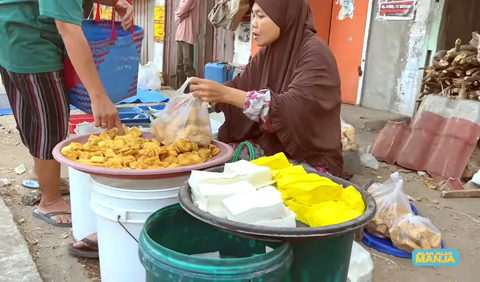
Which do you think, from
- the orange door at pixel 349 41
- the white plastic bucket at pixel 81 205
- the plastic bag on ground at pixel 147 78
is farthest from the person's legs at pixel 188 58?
the white plastic bucket at pixel 81 205

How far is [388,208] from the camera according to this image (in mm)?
2801

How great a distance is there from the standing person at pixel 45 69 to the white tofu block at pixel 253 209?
3.48 ft

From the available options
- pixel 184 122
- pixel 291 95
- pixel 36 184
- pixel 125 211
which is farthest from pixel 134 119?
pixel 125 211

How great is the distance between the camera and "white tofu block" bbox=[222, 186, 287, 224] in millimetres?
1370

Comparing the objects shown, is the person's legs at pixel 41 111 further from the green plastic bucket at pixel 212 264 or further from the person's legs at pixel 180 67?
the person's legs at pixel 180 67

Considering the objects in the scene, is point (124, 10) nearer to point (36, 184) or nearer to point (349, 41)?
point (36, 184)

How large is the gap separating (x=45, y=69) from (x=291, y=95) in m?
1.39

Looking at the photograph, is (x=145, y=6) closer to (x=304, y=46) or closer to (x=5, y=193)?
(x=5, y=193)

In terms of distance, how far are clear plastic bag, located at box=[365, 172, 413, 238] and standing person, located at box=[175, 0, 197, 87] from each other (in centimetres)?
625

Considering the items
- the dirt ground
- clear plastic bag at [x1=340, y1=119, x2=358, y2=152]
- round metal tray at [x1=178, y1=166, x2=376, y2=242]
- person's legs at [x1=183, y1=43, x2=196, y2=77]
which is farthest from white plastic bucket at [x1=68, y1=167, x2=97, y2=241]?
person's legs at [x1=183, y1=43, x2=196, y2=77]

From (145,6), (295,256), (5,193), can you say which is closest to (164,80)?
(145,6)

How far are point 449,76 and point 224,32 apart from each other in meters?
4.31

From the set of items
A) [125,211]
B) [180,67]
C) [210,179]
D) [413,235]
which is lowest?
[413,235]

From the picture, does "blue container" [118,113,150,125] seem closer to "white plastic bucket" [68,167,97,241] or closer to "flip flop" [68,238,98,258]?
"white plastic bucket" [68,167,97,241]
